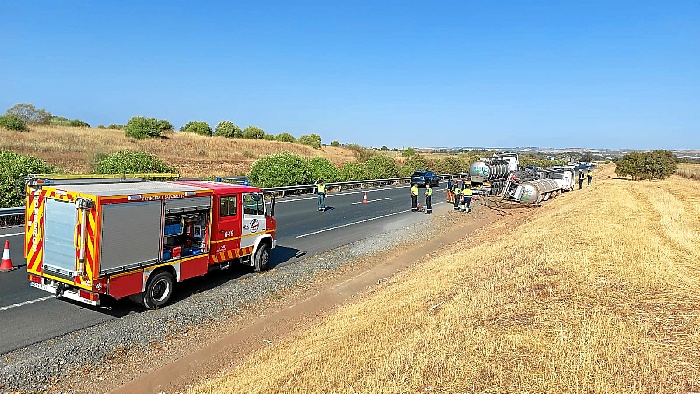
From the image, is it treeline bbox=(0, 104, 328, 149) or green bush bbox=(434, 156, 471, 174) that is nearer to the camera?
treeline bbox=(0, 104, 328, 149)

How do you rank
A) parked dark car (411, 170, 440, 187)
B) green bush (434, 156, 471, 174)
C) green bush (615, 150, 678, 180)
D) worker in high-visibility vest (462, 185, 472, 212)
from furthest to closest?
green bush (434, 156, 471, 174) < green bush (615, 150, 678, 180) < parked dark car (411, 170, 440, 187) < worker in high-visibility vest (462, 185, 472, 212)

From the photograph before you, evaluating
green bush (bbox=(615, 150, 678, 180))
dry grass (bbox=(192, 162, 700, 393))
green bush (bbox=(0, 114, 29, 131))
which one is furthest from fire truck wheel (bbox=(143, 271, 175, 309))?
green bush (bbox=(615, 150, 678, 180))

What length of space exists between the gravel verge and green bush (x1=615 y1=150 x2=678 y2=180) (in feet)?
168

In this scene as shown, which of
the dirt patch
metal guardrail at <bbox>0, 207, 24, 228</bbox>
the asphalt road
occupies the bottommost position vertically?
the dirt patch

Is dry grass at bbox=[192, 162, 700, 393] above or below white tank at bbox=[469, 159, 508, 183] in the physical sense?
below

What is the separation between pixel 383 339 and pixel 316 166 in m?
32.9

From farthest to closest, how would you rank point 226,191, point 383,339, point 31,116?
point 31,116
point 226,191
point 383,339

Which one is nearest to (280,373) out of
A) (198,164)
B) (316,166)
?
(316,166)

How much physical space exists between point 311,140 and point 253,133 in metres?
12.8

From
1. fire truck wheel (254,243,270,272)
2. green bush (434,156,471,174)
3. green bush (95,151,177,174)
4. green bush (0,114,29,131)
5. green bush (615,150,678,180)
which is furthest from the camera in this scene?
green bush (434,156,471,174)

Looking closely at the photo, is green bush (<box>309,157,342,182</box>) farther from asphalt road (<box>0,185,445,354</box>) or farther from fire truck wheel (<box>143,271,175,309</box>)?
fire truck wheel (<box>143,271,175,309</box>)

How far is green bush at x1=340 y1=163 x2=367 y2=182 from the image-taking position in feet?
151

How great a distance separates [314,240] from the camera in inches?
Answer: 785

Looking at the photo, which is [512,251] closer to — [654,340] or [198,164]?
[654,340]
